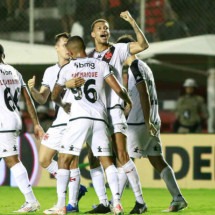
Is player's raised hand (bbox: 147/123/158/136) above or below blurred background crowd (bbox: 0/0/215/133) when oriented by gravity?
below

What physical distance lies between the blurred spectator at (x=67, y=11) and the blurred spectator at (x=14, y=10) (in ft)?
2.32

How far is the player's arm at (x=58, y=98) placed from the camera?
10.7 metres

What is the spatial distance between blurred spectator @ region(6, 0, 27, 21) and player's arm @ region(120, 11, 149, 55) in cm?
915

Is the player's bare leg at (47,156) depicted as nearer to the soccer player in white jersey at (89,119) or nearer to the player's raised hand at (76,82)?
the soccer player in white jersey at (89,119)

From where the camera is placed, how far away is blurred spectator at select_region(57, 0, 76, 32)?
65.0 feet

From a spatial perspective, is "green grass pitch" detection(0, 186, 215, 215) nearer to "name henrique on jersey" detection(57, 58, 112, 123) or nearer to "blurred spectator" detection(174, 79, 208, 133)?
"name henrique on jersey" detection(57, 58, 112, 123)

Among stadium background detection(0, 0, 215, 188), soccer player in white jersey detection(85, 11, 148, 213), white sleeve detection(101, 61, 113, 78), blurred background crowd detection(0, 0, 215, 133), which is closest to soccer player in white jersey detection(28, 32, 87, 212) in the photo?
soccer player in white jersey detection(85, 11, 148, 213)

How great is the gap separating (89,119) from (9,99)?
3.60 ft

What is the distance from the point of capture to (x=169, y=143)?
16531 mm

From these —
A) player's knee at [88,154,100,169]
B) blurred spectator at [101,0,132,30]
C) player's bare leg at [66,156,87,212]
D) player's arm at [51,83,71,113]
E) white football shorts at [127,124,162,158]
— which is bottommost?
player's bare leg at [66,156,87,212]

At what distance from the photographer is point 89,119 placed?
34.3ft

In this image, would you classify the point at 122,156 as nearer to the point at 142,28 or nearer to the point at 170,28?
the point at 142,28

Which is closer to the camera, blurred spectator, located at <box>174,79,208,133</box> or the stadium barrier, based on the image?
the stadium barrier

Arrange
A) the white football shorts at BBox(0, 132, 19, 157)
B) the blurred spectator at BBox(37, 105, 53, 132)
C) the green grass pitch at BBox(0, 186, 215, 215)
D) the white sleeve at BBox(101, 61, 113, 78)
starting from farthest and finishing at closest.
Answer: the blurred spectator at BBox(37, 105, 53, 132), the green grass pitch at BBox(0, 186, 215, 215), the white football shorts at BBox(0, 132, 19, 157), the white sleeve at BBox(101, 61, 113, 78)
